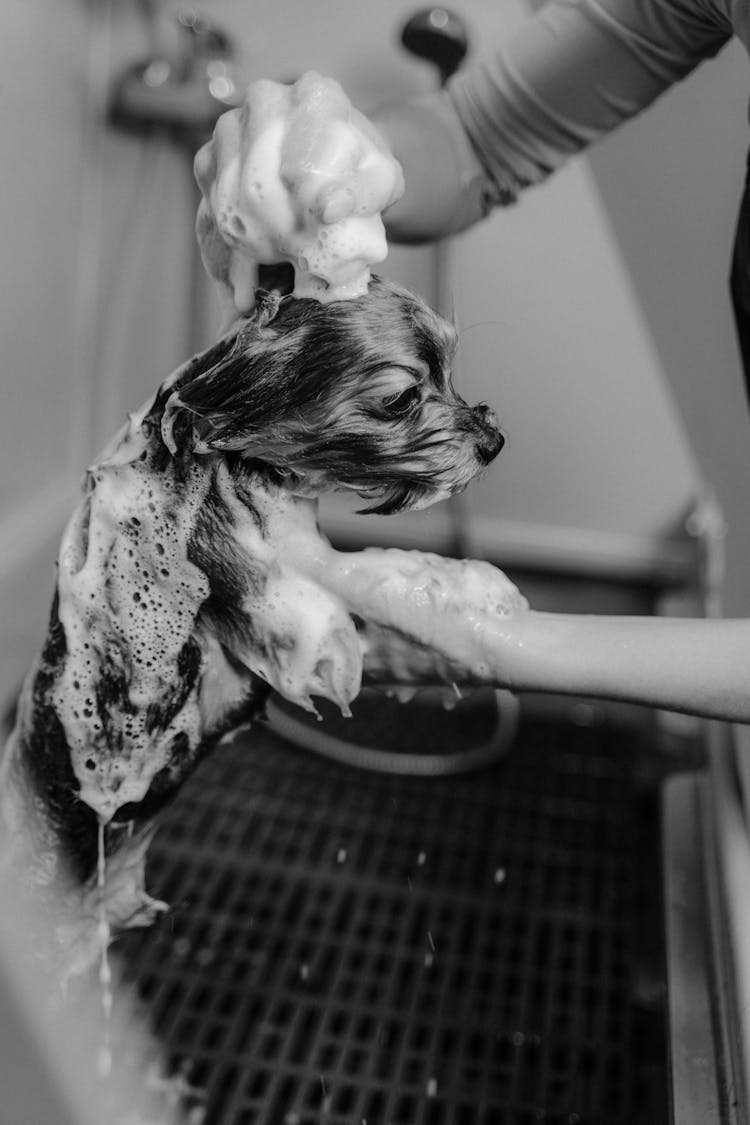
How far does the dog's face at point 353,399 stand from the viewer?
2.22ft

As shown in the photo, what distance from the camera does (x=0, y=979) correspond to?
0.38 m

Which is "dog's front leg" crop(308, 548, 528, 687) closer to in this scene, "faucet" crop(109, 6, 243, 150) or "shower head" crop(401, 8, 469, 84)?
"shower head" crop(401, 8, 469, 84)

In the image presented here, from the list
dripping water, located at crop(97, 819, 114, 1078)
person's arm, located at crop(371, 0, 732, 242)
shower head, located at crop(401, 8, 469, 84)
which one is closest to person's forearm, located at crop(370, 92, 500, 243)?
person's arm, located at crop(371, 0, 732, 242)

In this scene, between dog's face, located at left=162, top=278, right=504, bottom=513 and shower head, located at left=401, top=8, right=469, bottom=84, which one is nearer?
dog's face, located at left=162, top=278, right=504, bottom=513

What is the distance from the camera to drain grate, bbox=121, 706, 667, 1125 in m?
1.21

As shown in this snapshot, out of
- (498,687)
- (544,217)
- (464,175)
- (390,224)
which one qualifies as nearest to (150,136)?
(544,217)

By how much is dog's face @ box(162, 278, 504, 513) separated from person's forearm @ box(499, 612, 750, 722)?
0.44 feet

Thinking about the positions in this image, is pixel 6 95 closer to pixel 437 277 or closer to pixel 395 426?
pixel 437 277

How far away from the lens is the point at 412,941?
1.42 metres

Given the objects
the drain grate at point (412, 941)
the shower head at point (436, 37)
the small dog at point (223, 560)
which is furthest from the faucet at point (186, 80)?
the small dog at point (223, 560)

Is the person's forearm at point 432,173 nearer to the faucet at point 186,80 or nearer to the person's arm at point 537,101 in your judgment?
the person's arm at point 537,101

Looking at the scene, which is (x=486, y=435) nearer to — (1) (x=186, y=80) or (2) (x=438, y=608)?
(2) (x=438, y=608)

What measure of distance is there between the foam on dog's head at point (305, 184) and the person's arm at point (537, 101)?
8.9 inches

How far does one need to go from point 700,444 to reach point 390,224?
2.96ft
